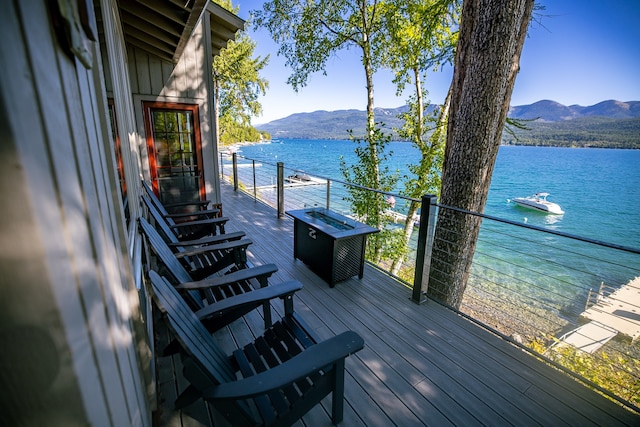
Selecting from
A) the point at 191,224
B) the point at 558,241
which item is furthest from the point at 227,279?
the point at 558,241

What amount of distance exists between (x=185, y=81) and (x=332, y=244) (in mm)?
3754

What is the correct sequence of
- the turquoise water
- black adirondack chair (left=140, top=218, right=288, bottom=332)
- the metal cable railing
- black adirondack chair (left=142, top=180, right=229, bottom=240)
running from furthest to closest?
the turquoise water
the metal cable railing
black adirondack chair (left=142, top=180, right=229, bottom=240)
black adirondack chair (left=140, top=218, right=288, bottom=332)

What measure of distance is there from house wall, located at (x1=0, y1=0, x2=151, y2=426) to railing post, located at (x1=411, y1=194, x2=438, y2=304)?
2624mm

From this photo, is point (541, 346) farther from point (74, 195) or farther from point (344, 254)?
point (74, 195)

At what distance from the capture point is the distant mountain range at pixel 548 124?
28.5 m

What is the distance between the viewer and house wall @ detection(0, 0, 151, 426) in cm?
41

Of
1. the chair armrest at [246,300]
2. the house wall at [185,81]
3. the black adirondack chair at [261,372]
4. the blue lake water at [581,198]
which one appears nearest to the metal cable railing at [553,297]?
the house wall at [185,81]

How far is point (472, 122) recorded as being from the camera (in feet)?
9.74

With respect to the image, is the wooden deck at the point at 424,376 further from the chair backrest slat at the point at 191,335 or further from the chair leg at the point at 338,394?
the chair backrest slat at the point at 191,335

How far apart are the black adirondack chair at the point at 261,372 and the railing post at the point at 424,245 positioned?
5.19ft

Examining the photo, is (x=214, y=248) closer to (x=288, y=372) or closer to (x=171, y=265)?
(x=171, y=265)

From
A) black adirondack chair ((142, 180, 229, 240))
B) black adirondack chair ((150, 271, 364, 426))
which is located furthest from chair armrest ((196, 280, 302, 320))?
Result: black adirondack chair ((142, 180, 229, 240))

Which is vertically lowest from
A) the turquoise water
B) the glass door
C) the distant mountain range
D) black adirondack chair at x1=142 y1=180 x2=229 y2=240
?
the turquoise water

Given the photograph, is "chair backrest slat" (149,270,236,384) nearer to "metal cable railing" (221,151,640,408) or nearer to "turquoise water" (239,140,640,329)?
"turquoise water" (239,140,640,329)
